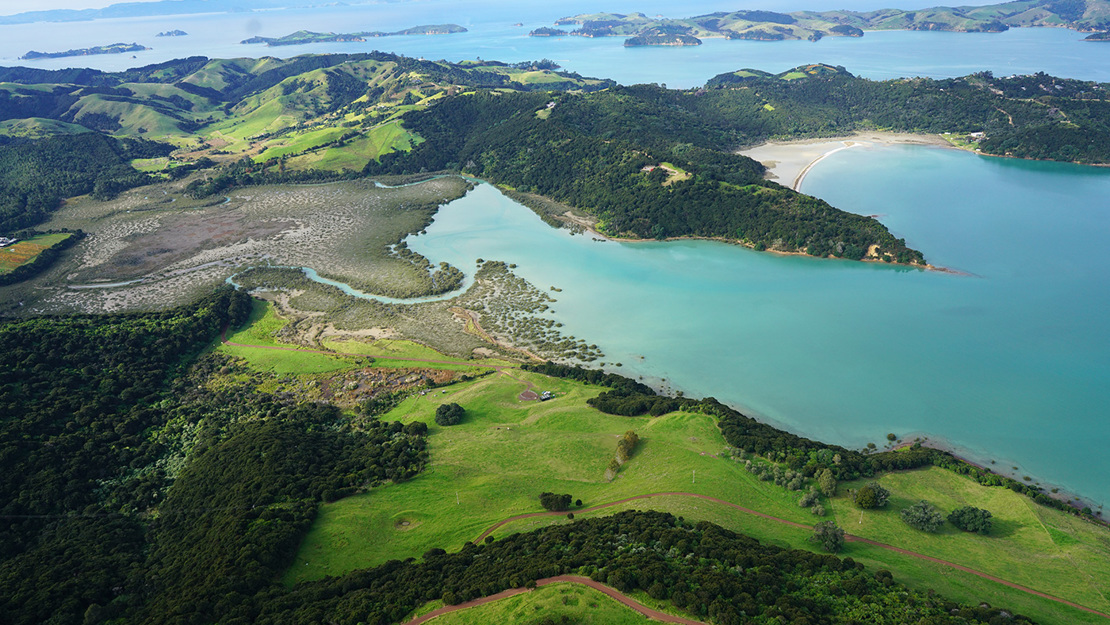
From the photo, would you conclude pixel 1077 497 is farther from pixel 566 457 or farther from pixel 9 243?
pixel 9 243

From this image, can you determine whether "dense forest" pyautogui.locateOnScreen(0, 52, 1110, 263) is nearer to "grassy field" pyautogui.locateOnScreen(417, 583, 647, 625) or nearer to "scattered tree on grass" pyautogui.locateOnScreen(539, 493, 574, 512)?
"scattered tree on grass" pyautogui.locateOnScreen(539, 493, 574, 512)

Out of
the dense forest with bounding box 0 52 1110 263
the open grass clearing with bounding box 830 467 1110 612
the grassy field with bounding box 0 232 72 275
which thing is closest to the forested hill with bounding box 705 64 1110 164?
the dense forest with bounding box 0 52 1110 263

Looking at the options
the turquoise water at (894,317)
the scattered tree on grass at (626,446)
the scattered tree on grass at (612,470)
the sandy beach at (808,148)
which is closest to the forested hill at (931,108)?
the sandy beach at (808,148)

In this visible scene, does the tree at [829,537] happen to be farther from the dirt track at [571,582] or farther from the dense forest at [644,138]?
the dense forest at [644,138]

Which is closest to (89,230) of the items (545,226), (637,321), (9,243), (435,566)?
(9,243)

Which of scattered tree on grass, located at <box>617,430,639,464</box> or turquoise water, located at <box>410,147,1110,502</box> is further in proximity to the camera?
turquoise water, located at <box>410,147,1110,502</box>

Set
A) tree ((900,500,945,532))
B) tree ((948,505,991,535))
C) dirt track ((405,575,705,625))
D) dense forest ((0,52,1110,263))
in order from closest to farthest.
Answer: dirt track ((405,575,705,625)), tree ((948,505,991,535)), tree ((900,500,945,532)), dense forest ((0,52,1110,263))

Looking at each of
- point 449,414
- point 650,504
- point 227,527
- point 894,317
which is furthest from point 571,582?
point 894,317
